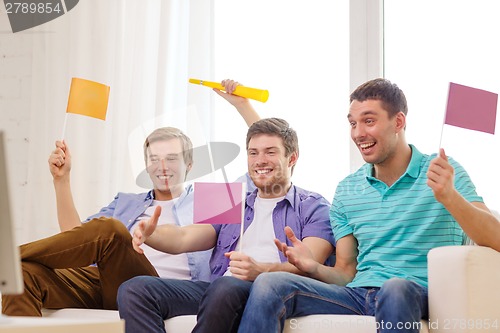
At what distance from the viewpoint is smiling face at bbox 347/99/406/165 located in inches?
86.6

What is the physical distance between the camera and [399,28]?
3014 millimetres

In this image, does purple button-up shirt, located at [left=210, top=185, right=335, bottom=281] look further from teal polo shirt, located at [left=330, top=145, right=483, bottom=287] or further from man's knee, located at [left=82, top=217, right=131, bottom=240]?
man's knee, located at [left=82, top=217, right=131, bottom=240]

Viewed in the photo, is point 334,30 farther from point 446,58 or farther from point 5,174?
point 5,174

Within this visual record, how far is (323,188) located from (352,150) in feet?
0.61

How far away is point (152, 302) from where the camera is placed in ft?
6.97

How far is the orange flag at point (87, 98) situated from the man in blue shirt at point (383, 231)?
34.9 inches

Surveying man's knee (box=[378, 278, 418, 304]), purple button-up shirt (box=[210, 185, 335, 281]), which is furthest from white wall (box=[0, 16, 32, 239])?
man's knee (box=[378, 278, 418, 304])

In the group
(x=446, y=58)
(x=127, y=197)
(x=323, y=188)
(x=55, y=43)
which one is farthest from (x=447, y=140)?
(x=55, y=43)

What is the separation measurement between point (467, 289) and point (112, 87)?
2.00 meters

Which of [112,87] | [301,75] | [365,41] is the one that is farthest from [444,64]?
[112,87]

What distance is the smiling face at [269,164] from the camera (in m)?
2.43

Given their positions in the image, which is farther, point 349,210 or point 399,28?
point 399,28

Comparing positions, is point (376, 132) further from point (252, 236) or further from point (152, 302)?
point (152, 302)
